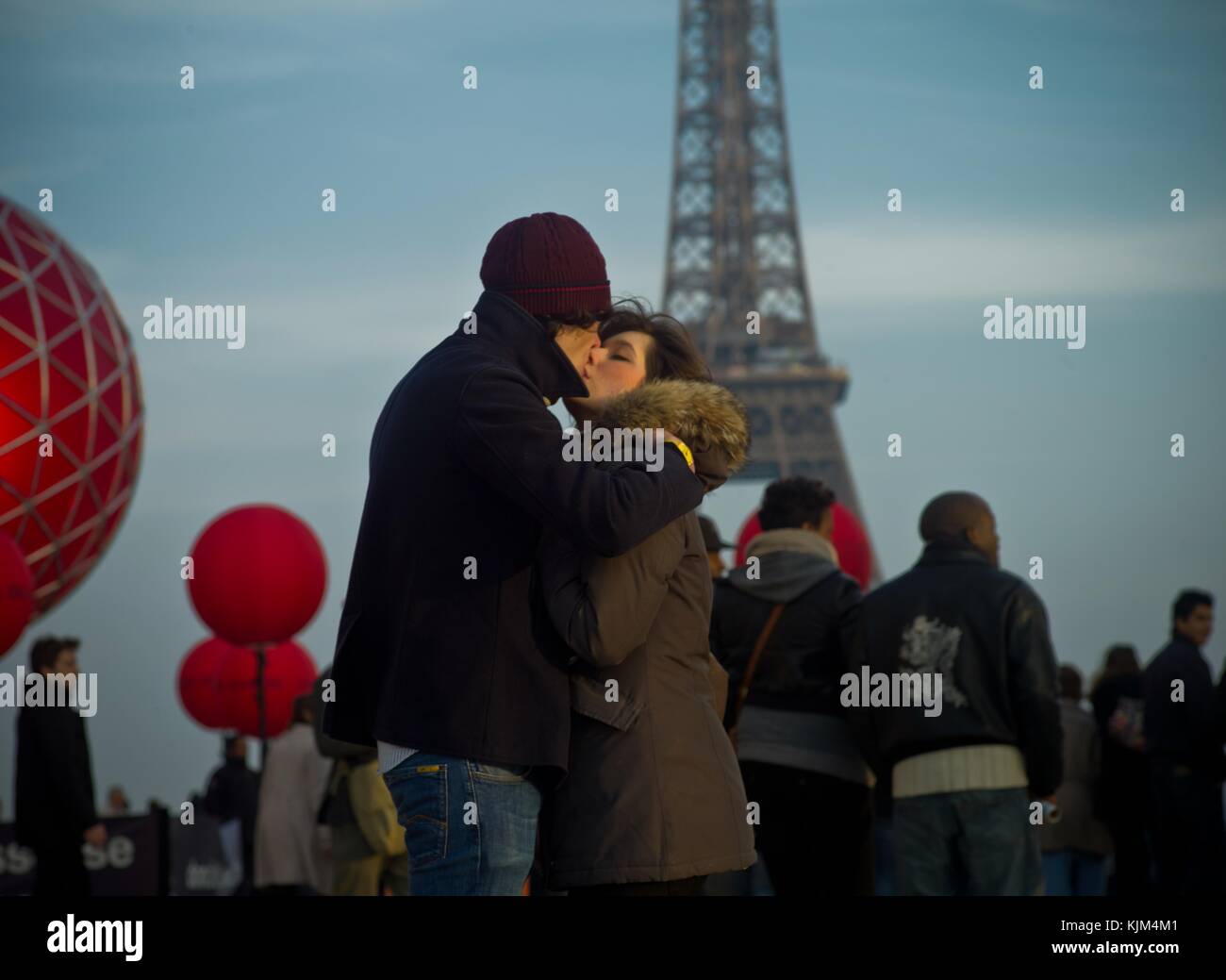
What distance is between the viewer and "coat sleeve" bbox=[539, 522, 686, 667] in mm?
2703

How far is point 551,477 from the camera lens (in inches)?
104

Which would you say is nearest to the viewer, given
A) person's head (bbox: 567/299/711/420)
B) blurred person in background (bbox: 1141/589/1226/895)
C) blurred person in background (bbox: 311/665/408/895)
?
person's head (bbox: 567/299/711/420)

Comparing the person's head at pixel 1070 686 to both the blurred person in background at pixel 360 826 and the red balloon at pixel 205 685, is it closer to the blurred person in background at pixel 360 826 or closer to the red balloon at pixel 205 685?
the blurred person in background at pixel 360 826

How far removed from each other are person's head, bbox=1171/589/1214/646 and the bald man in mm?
2445

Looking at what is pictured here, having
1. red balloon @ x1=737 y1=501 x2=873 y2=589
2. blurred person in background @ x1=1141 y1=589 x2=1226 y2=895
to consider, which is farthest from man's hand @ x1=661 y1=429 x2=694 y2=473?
blurred person in background @ x1=1141 y1=589 x2=1226 y2=895

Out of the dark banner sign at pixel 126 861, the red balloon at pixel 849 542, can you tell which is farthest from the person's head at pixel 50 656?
the red balloon at pixel 849 542

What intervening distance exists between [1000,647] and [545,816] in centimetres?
252

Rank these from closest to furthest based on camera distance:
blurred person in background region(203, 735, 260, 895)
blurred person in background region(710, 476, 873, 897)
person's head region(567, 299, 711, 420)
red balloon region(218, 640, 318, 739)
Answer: person's head region(567, 299, 711, 420), blurred person in background region(710, 476, 873, 897), red balloon region(218, 640, 318, 739), blurred person in background region(203, 735, 260, 895)

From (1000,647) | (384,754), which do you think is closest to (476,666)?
(384,754)

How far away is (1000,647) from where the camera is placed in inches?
198

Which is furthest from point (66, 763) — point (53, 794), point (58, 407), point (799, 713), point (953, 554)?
point (58, 407)

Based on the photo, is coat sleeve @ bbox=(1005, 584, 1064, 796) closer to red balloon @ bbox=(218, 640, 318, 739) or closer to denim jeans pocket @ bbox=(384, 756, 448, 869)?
denim jeans pocket @ bbox=(384, 756, 448, 869)

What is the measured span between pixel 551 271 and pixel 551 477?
0.43 metres

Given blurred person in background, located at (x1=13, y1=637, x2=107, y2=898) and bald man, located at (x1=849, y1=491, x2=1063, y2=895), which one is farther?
blurred person in background, located at (x1=13, y1=637, x2=107, y2=898)
